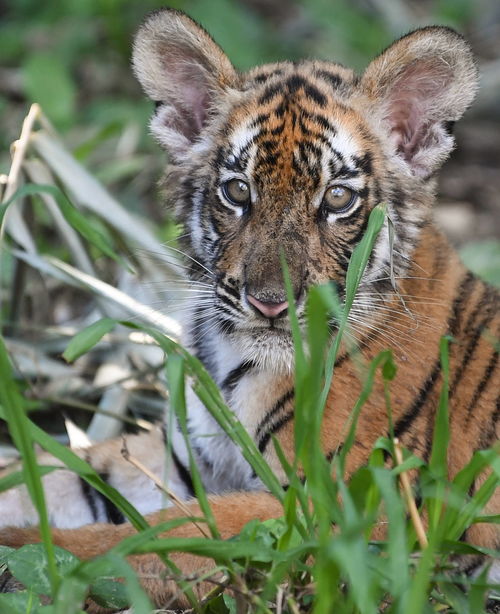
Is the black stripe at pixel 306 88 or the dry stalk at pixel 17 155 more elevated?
the black stripe at pixel 306 88

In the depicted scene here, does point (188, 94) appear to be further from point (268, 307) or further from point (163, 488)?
point (163, 488)

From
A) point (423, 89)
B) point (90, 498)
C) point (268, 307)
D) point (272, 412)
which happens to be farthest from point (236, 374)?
point (423, 89)

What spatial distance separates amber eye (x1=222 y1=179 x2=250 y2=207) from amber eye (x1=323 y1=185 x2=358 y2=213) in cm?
25

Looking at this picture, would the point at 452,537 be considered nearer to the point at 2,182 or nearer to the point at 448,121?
the point at 448,121

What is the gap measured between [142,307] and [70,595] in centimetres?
217

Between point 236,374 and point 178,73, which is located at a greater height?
point 178,73

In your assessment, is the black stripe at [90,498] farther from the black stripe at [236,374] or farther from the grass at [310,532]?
the grass at [310,532]

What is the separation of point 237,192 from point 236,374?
2.10ft

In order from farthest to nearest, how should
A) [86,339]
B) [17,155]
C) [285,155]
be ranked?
[17,155], [285,155], [86,339]

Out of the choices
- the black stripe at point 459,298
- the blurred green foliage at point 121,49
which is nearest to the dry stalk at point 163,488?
the black stripe at point 459,298

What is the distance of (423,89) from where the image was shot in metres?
3.47

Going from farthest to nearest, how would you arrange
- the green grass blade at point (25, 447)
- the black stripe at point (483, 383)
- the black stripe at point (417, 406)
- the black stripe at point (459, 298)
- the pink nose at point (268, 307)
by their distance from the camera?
the black stripe at point (459, 298), the black stripe at point (483, 383), the black stripe at point (417, 406), the pink nose at point (268, 307), the green grass blade at point (25, 447)

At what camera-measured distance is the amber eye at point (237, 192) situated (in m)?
3.22

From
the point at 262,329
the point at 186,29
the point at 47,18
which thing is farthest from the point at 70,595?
the point at 47,18
